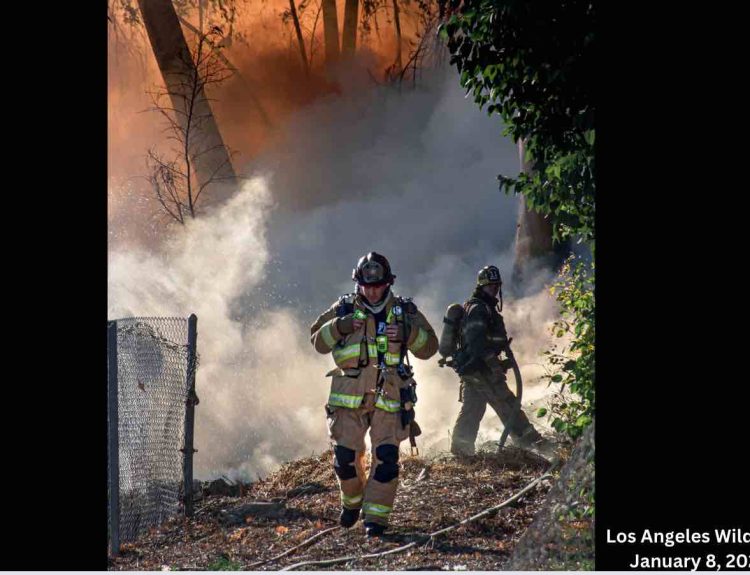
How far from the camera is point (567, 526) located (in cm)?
597

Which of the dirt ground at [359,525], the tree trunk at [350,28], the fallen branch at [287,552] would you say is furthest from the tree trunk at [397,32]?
the fallen branch at [287,552]

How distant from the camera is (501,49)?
6301mm

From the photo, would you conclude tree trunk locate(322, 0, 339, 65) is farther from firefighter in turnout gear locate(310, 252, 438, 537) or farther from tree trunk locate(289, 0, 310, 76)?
firefighter in turnout gear locate(310, 252, 438, 537)

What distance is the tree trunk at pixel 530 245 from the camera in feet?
44.3

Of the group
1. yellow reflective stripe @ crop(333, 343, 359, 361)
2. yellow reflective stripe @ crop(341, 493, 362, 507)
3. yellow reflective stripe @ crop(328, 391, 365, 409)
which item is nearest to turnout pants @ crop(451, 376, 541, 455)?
yellow reflective stripe @ crop(341, 493, 362, 507)

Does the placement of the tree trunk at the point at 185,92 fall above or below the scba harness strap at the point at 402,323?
above

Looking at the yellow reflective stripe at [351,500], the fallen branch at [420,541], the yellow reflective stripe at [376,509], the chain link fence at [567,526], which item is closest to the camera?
the chain link fence at [567,526]

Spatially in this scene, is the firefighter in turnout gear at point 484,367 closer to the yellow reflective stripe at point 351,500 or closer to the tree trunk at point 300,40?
the yellow reflective stripe at point 351,500

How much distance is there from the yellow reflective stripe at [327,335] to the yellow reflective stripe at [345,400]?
0.42 m

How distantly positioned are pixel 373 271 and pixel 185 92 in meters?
6.25
